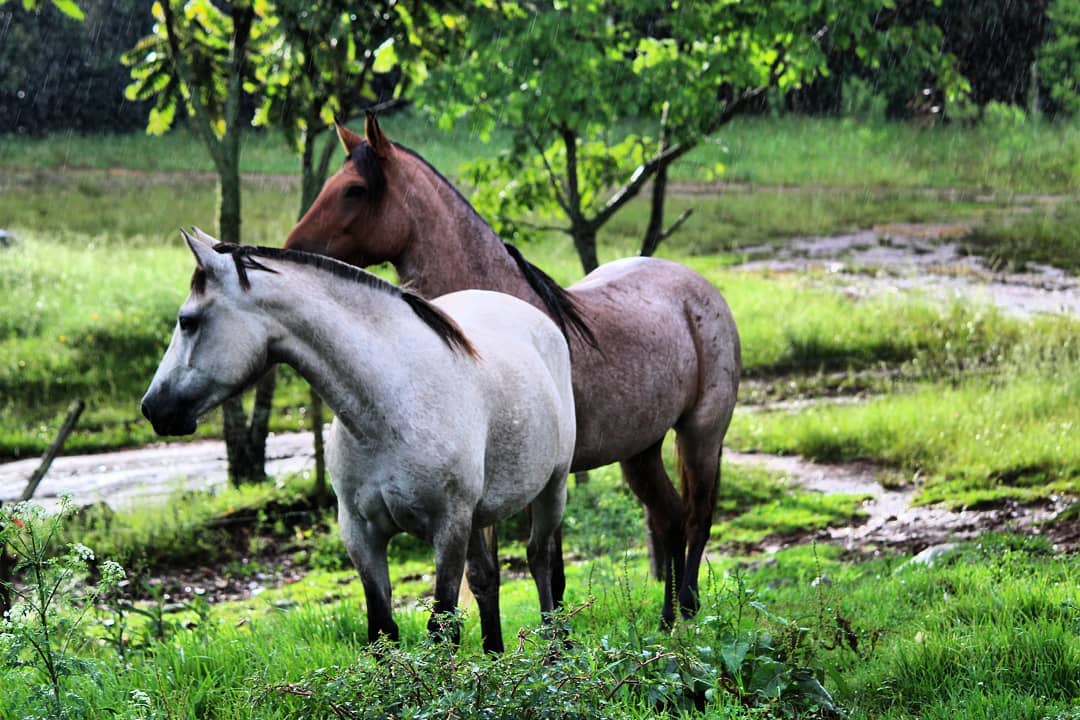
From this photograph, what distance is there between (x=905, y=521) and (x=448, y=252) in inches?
210

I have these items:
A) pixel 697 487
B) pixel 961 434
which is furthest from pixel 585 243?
pixel 697 487

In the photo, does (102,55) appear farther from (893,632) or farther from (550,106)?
(893,632)

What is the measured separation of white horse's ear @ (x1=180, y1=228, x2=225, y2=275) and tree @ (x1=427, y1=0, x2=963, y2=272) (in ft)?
18.1

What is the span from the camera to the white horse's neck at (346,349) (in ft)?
12.1

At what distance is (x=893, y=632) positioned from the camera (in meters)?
5.04

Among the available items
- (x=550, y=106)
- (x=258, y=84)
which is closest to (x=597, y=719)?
(x=550, y=106)

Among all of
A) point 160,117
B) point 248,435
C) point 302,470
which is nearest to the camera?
point 160,117

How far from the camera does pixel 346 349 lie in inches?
148

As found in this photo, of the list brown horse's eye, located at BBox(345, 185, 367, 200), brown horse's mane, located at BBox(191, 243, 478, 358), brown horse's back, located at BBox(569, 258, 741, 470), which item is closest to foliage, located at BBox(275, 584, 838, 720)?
brown horse's mane, located at BBox(191, 243, 478, 358)

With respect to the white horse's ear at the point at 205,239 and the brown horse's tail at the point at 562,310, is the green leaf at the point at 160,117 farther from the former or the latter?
the white horse's ear at the point at 205,239

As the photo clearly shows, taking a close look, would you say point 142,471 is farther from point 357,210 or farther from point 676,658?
point 676,658

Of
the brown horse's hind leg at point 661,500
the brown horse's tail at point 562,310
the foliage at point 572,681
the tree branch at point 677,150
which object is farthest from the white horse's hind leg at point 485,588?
the tree branch at point 677,150

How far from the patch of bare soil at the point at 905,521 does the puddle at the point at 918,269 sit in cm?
648

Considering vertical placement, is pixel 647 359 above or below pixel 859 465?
above
